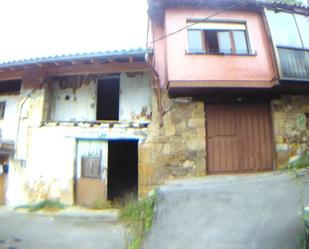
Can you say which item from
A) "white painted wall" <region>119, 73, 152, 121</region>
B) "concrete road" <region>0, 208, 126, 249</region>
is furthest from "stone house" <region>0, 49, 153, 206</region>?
"concrete road" <region>0, 208, 126, 249</region>

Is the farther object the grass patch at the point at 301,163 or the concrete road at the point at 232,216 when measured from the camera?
the grass patch at the point at 301,163

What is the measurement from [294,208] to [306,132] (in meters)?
4.78

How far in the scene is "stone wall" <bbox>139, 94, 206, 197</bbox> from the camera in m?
8.16

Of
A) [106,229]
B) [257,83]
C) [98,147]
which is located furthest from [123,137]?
[257,83]

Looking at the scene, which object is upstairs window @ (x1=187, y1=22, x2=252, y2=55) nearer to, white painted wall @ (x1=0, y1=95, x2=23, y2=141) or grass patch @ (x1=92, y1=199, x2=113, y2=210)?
grass patch @ (x1=92, y1=199, x2=113, y2=210)

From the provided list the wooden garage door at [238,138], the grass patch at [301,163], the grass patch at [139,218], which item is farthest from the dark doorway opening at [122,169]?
the grass patch at [301,163]

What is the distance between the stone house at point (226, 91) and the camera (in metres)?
8.06

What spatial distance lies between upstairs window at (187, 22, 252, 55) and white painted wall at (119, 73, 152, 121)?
192 cm

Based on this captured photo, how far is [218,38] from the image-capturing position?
334 inches

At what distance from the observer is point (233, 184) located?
624 centimetres

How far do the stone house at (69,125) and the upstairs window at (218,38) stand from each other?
171cm

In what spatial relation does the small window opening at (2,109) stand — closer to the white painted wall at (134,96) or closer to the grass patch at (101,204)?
the white painted wall at (134,96)

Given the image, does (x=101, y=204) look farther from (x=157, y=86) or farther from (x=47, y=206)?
(x=157, y=86)

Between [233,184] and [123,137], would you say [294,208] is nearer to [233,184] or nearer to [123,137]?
[233,184]
